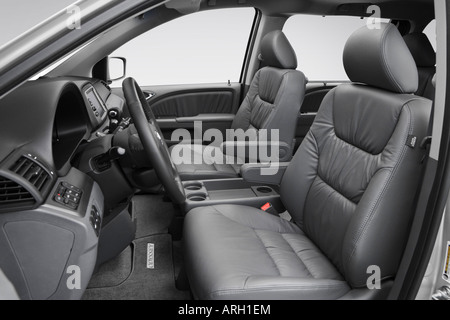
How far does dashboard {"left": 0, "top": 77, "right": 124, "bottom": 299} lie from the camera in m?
1.14

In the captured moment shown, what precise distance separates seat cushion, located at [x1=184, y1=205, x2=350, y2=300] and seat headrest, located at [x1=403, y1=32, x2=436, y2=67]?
70.7 inches

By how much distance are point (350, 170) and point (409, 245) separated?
354 millimetres

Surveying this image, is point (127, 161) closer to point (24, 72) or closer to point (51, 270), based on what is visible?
point (51, 270)

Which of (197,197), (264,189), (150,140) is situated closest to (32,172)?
(150,140)

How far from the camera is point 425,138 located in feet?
3.69

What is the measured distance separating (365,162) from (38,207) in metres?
1.08

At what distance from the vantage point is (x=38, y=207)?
1.17 m

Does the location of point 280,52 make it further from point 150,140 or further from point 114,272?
point 114,272

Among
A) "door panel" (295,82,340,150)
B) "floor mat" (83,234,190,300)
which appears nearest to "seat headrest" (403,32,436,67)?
"door panel" (295,82,340,150)

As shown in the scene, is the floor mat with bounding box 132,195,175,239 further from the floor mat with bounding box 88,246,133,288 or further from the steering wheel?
the steering wheel

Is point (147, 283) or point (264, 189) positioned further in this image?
point (264, 189)

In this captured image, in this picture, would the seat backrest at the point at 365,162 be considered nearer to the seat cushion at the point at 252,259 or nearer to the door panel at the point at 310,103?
the seat cushion at the point at 252,259
